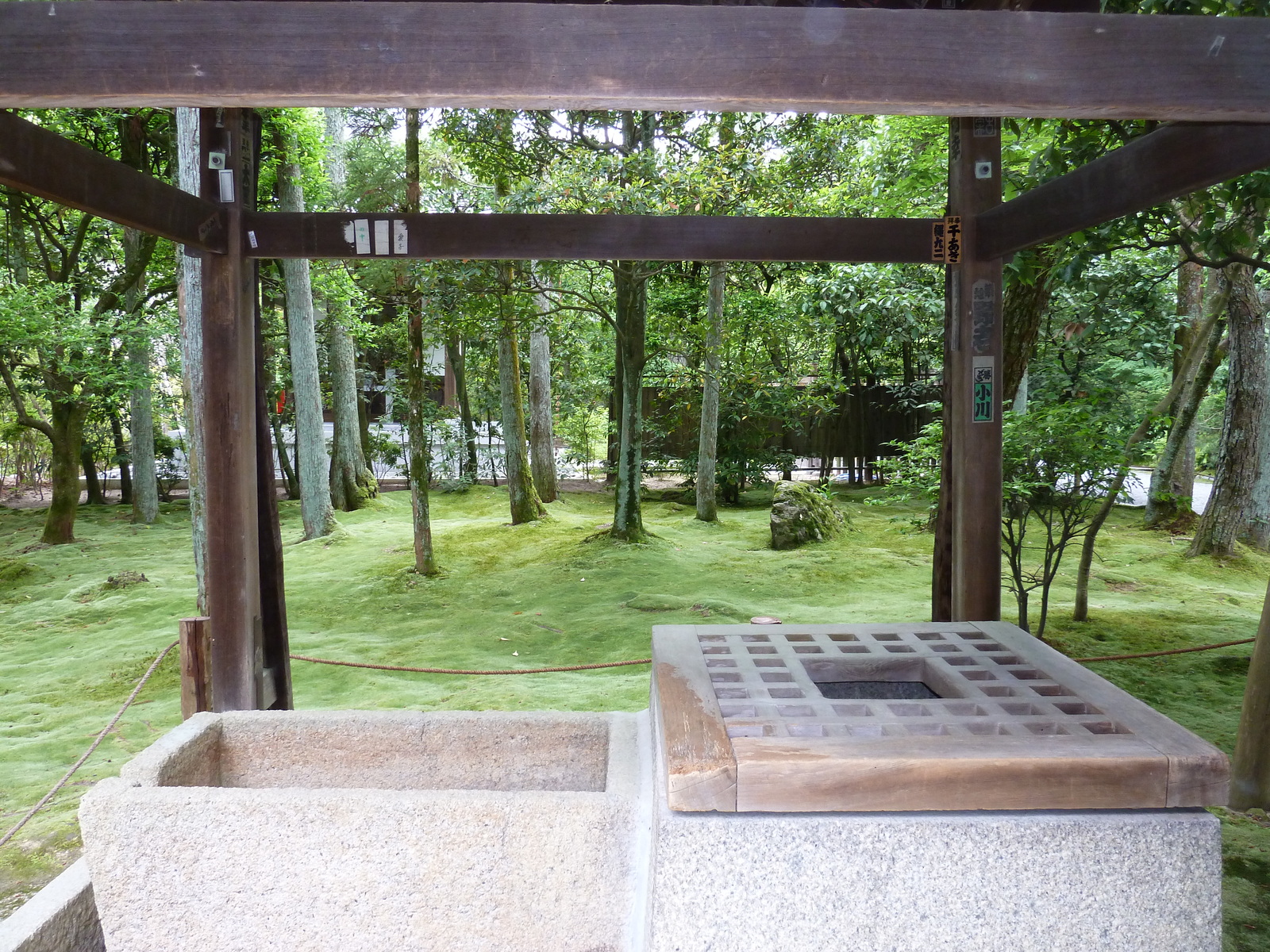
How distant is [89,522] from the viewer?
12.5m

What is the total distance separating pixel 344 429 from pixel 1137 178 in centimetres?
1155

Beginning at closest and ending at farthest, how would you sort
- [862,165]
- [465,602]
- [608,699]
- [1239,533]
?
[608,699] < [465,602] < [1239,533] < [862,165]

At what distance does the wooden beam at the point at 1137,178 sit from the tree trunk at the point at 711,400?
6.26 metres

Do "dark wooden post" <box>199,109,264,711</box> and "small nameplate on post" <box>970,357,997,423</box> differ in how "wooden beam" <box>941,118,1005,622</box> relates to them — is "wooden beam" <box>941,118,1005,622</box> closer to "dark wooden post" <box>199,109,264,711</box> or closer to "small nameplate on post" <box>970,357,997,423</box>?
"small nameplate on post" <box>970,357,997,423</box>

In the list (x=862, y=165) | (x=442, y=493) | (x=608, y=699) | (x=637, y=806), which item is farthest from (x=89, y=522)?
(x=637, y=806)

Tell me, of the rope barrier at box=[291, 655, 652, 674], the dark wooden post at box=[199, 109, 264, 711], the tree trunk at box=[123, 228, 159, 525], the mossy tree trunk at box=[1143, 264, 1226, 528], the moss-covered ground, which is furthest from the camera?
the tree trunk at box=[123, 228, 159, 525]

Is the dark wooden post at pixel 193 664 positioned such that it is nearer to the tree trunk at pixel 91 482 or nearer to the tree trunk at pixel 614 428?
the tree trunk at pixel 614 428

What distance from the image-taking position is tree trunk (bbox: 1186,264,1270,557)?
8.11 m

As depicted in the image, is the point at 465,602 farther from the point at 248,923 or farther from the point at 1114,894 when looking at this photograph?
the point at 1114,894

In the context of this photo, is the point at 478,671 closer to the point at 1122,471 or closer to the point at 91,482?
the point at 1122,471

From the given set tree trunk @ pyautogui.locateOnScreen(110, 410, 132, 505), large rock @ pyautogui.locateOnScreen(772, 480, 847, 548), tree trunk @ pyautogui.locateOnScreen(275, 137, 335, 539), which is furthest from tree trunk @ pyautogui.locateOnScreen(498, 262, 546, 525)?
tree trunk @ pyautogui.locateOnScreen(110, 410, 132, 505)

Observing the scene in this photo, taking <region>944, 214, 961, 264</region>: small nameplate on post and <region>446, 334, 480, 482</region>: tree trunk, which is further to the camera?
<region>446, 334, 480, 482</region>: tree trunk

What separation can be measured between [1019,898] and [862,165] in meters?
8.39

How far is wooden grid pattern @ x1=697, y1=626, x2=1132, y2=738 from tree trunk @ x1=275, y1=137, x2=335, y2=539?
329 inches
